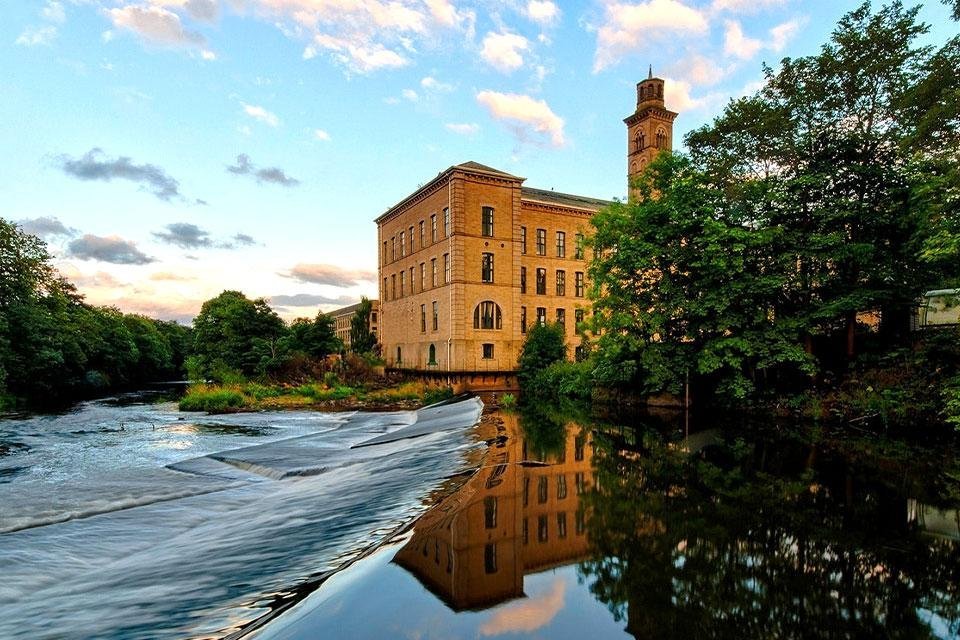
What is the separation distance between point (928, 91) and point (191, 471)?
820 inches

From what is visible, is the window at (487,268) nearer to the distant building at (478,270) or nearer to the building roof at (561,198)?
the distant building at (478,270)

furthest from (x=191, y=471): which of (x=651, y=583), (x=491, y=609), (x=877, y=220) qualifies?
(x=877, y=220)

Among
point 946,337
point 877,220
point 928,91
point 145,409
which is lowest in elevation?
point 145,409

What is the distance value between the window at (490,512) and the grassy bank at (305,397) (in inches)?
722

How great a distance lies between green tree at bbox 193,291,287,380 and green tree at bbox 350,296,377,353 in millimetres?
12253

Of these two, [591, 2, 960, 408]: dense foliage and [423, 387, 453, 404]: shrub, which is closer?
[591, 2, 960, 408]: dense foliage

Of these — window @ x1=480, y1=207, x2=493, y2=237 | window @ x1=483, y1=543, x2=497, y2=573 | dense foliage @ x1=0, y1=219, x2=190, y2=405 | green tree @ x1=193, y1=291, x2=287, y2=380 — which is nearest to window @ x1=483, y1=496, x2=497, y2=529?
window @ x1=483, y1=543, x2=497, y2=573

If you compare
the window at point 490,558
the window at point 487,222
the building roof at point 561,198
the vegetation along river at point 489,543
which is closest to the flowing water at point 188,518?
the vegetation along river at point 489,543

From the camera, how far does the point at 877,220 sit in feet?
50.4

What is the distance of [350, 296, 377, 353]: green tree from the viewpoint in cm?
5762

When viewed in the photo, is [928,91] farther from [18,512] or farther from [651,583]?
[18,512]

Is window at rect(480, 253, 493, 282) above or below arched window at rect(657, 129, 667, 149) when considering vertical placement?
below

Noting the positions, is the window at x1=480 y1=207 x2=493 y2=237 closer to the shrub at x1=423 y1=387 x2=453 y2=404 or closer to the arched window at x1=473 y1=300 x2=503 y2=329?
the arched window at x1=473 y1=300 x2=503 y2=329

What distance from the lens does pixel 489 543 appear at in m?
5.20
